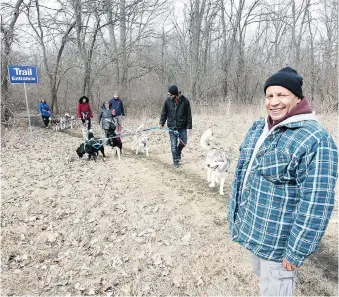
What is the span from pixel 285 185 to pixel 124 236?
10.4 ft

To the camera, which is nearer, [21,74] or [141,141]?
[141,141]

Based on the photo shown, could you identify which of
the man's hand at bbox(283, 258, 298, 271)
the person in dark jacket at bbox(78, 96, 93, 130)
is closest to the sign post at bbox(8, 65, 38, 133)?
the person in dark jacket at bbox(78, 96, 93, 130)

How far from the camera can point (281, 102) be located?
1.90 meters

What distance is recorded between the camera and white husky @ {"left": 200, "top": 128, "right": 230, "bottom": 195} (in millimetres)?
5707

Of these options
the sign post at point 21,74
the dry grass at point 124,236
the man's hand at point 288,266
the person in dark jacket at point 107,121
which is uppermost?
the sign post at point 21,74

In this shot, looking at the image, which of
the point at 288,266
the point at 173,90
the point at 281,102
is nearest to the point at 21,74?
the point at 173,90

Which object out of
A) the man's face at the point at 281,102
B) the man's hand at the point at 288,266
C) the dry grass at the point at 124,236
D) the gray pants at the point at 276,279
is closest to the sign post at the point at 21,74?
the dry grass at the point at 124,236

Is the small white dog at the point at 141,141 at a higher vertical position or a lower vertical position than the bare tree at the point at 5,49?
lower

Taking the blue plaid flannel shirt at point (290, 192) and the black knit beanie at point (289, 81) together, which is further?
the black knit beanie at point (289, 81)

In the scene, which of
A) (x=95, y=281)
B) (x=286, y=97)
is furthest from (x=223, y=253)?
(x=286, y=97)

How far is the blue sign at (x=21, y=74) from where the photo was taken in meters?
10.7

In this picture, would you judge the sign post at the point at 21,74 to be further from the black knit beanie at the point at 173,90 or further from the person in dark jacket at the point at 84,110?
the black knit beanie at the point at 173,90

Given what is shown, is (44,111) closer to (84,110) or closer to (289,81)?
(84,110)

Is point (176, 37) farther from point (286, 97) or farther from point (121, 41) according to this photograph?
point (286, 97)
